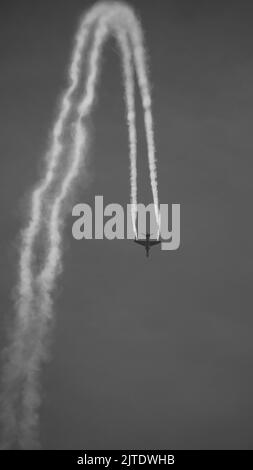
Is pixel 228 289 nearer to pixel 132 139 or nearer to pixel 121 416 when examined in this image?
pixel 121 416

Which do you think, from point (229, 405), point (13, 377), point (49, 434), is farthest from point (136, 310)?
point (13, 377)

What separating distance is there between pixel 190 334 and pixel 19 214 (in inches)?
2378

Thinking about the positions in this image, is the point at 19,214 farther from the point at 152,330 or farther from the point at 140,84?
the point at 152,330

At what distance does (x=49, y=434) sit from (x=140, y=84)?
4829cm

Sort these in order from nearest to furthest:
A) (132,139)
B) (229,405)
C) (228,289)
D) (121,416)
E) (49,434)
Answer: (132,139) → (49,434) → (121,416) → (229,405) → (228,289)

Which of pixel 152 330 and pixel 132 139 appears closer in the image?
pixel 132 139

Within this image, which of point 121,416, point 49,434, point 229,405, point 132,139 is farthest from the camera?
point 229,405

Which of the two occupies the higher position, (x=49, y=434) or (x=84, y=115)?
(x=84, y=115)

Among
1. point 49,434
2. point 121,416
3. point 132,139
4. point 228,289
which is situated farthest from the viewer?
point 228,289

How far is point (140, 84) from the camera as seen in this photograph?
125312 mm

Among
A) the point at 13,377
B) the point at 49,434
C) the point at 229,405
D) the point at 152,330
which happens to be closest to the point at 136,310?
the point at 152,330

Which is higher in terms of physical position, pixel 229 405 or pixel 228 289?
pixel 228 289

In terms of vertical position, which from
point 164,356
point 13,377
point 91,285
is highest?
point 91,285

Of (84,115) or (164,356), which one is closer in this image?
(84,115)
